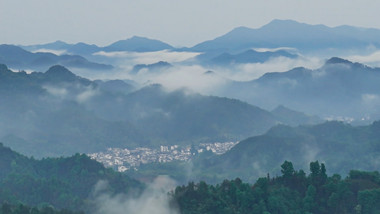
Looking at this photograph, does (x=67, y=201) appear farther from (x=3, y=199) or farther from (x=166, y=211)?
(x=166, y=211)

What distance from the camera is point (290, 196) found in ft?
500

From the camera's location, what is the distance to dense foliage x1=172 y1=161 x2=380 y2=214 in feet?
481

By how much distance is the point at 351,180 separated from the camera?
157625 mm

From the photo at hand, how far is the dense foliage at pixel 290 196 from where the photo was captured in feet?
481

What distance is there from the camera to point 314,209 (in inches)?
5861

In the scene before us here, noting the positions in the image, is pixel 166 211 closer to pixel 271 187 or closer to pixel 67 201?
pixel 271 187

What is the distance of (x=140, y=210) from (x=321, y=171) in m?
48.1

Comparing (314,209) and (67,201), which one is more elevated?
(67,201)

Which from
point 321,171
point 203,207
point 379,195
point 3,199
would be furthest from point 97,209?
point 379,195

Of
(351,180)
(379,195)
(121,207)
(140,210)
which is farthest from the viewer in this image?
(121,207)

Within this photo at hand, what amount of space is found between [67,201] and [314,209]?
8092cm

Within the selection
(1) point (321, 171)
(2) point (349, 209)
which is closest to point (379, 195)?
(2) point (349, 209)

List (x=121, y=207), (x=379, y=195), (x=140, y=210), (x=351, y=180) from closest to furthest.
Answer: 1. (x=379, y=195)
2. (x=351, y=180)
3. (x=140, y=210)
4. (x=121, y=207)

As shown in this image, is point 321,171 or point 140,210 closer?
point 321,171
